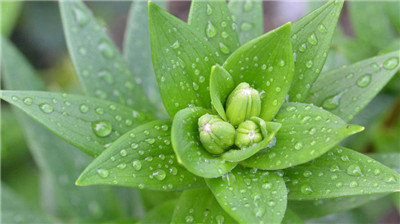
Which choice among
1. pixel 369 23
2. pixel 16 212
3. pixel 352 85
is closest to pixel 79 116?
pixel 352 85

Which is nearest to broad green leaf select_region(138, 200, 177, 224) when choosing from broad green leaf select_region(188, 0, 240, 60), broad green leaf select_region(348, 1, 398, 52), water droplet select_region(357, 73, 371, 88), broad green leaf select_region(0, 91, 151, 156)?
broad green leaf select_region(0, 91, 151, 156)

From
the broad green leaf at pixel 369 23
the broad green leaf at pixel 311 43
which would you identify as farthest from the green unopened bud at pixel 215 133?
the broad green leaf at pixel 369 23

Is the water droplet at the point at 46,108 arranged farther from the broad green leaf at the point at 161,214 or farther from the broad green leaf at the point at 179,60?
the broad green leaf at the point at 161,214

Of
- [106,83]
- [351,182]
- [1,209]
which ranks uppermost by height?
[106,83]

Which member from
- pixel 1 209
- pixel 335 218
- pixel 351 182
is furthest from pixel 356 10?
pixel 1 209

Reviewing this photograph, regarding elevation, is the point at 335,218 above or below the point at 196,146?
below

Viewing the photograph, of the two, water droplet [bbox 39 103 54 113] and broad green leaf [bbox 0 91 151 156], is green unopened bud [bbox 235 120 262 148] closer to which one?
broad green leaf [bbox 0 91 151 156]

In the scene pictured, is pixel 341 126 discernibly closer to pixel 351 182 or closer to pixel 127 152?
pixel 351 182
